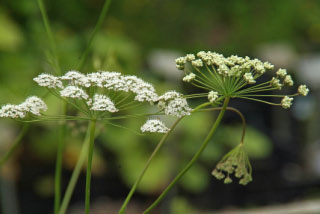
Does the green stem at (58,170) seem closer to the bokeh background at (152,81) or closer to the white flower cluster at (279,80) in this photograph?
the white flower cluster at (279,80)

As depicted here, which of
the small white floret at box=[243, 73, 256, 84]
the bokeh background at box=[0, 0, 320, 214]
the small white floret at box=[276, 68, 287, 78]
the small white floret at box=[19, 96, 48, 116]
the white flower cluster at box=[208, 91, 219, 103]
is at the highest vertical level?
the bokeh background at box=[0, 0, 320, 214]

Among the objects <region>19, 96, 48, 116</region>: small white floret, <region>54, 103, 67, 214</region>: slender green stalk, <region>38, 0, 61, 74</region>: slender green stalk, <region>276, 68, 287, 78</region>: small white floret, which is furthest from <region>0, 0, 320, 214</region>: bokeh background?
<region>276, 68, 287, 78</region>: small white floret

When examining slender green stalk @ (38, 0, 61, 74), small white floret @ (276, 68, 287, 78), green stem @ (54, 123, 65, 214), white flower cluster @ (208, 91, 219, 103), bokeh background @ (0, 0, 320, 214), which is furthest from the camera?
bokeh background @ (0, 0, 320, 214)

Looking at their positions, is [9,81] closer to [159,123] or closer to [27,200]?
[27,200]

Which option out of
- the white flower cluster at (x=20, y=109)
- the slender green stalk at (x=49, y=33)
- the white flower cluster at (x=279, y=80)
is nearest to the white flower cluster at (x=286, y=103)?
the white flower cluster at (x=279, y=80)

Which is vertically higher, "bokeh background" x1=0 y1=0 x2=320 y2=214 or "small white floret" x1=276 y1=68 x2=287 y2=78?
"bokeh background" x1=0 y1=0 x2=320 y2=214

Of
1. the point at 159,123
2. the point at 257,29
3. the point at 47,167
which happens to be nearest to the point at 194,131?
the point at 257,29

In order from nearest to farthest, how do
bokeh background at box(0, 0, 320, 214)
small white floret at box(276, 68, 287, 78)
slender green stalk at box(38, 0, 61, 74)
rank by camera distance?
small white floret at box(276, 68, 287, 78), slender green stalk at box(38, 0, 61, 74), bokeh background at box(0, 0, 320, 214)

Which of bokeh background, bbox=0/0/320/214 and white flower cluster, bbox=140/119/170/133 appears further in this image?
bokeh background, bbox=0/0/320/214

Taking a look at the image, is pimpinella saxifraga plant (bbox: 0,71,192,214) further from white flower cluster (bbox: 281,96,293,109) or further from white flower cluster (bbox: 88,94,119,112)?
white flower cluster (bbox: 281,96,293,109)
